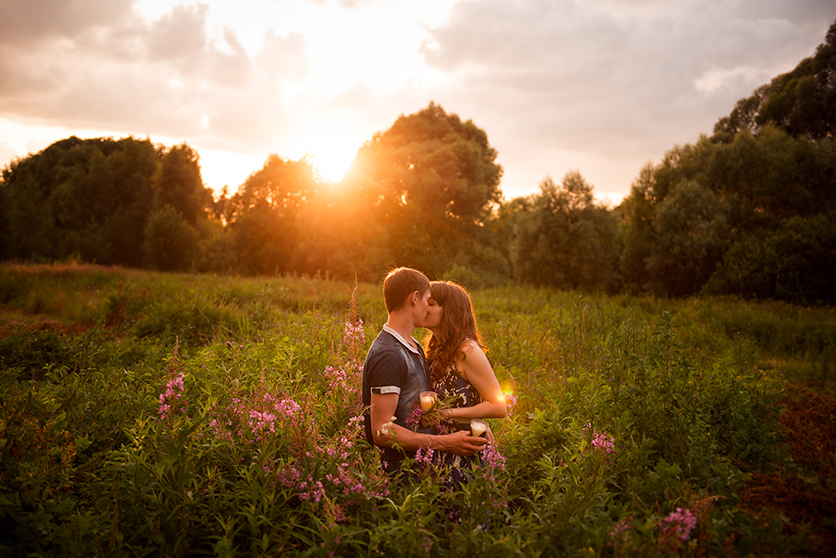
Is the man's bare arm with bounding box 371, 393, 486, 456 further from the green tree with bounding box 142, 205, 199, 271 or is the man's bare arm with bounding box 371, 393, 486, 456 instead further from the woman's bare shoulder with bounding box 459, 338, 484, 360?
the green tree with bounding box 142, 205, 199, 271

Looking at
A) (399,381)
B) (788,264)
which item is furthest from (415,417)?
(788,264)

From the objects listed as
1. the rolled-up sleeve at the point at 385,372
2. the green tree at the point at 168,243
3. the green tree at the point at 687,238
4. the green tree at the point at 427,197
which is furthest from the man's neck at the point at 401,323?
the green tree at the point at 168,243

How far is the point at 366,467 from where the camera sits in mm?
2879

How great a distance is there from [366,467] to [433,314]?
1226 mm

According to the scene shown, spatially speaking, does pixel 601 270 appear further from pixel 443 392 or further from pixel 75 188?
pixel 75 188

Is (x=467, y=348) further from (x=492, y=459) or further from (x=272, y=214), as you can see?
(x=272, y=214)

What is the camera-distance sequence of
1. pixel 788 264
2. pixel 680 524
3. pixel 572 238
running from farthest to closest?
pixel 572 238 < pixel 788 264 < pixel 680 524

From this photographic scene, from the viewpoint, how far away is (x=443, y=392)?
332cm

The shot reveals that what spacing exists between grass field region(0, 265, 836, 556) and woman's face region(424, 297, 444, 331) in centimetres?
92

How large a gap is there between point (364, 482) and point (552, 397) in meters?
3.14

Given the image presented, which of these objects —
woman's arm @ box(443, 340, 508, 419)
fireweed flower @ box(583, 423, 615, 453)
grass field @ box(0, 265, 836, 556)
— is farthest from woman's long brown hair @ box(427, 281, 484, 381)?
fireweed flower @ box(583, 423, 615, 453)

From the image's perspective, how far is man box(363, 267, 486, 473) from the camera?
112 inches

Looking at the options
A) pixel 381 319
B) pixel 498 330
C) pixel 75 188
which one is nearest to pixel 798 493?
pixel 498 330

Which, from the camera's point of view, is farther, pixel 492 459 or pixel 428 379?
pixel 428 379
